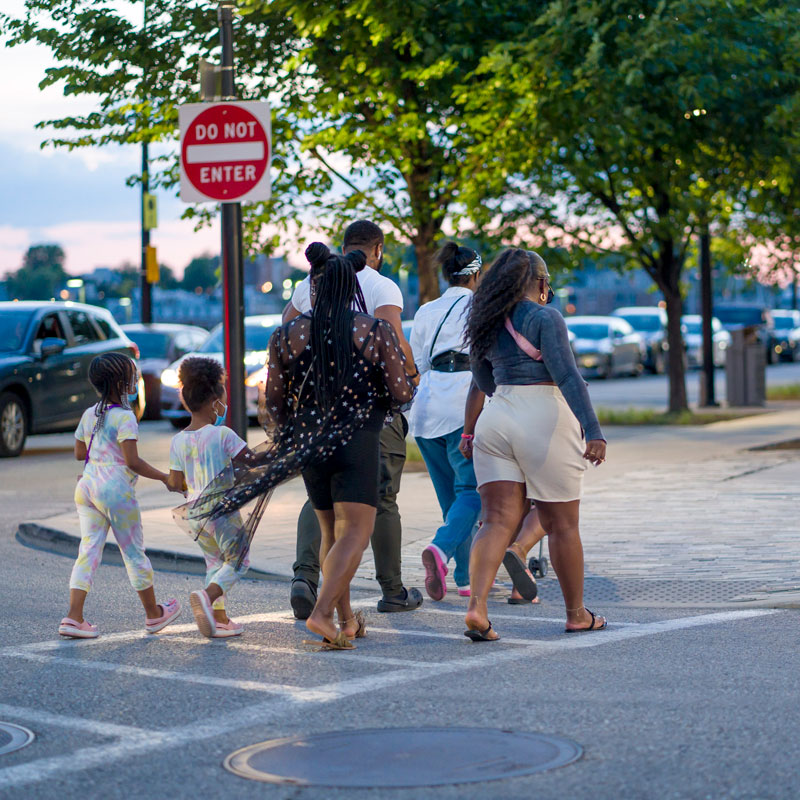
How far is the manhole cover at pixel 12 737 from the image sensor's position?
505cm

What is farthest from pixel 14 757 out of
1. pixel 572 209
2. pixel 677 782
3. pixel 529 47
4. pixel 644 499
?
pixel 572 209

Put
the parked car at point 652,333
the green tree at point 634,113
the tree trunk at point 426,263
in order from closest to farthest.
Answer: the green tree at point 634,113 → the tree trunk at point 426,263 → the parked car at point 652,333

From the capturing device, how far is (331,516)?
6840 millimetres

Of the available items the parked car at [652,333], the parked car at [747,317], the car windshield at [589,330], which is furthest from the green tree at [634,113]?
the parked car at [747,317]

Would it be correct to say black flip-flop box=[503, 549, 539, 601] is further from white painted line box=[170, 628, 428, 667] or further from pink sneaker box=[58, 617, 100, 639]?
pink sneaker box=[58, 617, 100, 639]

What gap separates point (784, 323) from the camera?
5450 centimetres

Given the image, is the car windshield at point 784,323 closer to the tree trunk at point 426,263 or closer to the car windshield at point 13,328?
the car windshield at point 13,328

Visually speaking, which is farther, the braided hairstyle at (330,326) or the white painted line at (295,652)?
the braided hairstyle at (330,326)

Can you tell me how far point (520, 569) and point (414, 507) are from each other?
408cm

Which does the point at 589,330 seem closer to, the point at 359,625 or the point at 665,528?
the point at 665,528

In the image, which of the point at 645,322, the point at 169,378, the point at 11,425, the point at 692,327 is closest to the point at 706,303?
the point at 169,378

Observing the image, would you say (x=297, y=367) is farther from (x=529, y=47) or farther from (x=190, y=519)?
(x=529, y=47)

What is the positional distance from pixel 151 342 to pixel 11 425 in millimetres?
7683

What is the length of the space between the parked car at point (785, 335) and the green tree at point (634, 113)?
3170cm
